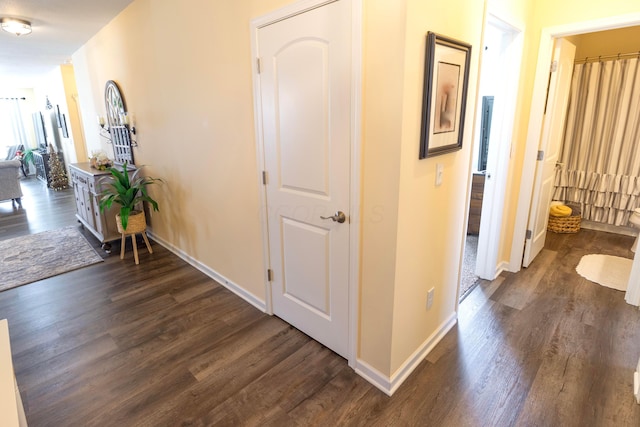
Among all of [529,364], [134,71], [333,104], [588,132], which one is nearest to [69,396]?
[333,104]

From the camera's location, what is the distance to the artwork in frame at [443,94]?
4.94 ft

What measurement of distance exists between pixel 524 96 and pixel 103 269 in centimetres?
414

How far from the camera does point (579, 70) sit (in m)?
3.91

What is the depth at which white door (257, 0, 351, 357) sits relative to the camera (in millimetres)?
1654

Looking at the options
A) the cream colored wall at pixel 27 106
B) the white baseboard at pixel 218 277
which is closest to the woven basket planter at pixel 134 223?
the white baseboard at pixel 218 277

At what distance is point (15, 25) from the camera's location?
3414 mm

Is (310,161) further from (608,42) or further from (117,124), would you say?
(608,42)

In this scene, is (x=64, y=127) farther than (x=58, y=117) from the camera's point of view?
No

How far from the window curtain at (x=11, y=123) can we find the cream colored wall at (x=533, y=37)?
11.5m

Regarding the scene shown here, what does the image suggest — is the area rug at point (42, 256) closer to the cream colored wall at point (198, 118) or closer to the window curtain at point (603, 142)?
the cream colored wall at point (198, 118)

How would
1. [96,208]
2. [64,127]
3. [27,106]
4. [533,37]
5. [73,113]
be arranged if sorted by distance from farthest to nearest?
[27,106], [64,127], [73,113], [96,208], [533,37]

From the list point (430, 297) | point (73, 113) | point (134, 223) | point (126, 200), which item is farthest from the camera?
point (73, 113)

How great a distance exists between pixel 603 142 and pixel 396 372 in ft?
13.0

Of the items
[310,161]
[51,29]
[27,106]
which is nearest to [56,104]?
[27,106]
